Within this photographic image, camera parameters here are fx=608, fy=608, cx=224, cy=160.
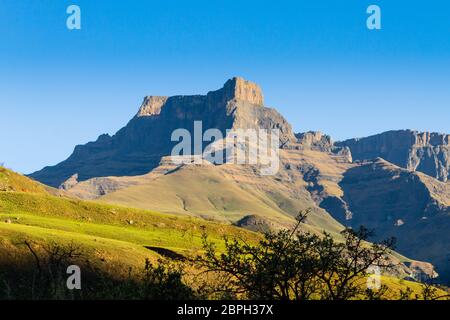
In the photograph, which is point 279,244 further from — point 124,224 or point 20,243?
point 124,224

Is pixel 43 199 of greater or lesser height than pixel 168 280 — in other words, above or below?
above

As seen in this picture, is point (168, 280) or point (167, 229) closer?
Result: point (168, 280)

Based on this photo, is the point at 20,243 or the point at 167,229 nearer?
the point at 20,243

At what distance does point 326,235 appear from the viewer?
18.2m
